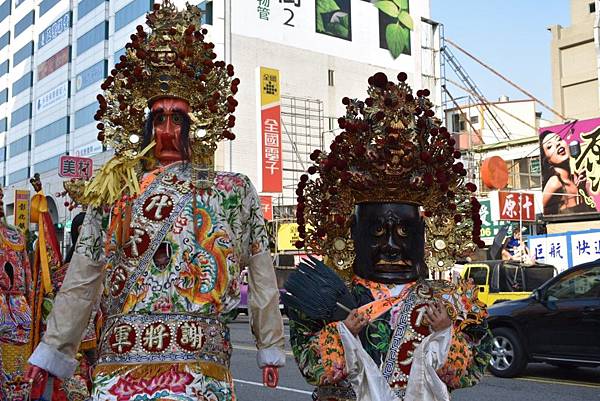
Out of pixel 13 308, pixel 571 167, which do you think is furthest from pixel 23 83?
pixel 13 308

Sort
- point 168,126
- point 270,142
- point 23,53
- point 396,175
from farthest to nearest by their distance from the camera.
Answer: point 23,53 < point 270,142 < point 396,175 < point 168,126

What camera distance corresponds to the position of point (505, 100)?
46.3 metres

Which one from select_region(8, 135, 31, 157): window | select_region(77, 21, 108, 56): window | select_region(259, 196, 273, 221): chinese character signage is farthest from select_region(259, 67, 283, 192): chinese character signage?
select_region(8, 135, 31, 157): window

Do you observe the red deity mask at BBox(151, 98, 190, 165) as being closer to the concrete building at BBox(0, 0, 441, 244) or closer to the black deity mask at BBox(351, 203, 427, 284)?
the black deity mask at BBox(351, 203, 427, 284)

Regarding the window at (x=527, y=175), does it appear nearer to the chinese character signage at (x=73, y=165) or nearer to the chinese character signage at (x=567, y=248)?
the chinese character signage at (x=567, y=248)

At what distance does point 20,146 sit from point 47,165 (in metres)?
6.74

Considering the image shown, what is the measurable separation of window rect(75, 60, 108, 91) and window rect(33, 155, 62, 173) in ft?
16.4

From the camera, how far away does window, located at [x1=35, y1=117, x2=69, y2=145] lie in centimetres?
4826

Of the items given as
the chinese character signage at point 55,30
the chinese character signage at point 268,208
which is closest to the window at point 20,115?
the chinese character signage at point 55,30

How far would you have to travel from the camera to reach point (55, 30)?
168 feet

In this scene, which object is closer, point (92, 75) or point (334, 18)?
point (334, 18)

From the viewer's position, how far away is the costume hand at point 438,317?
12.1 feet

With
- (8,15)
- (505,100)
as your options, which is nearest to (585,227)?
(505,100)

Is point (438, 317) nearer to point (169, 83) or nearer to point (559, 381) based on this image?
point (169, 83)
